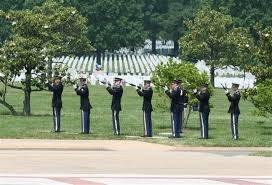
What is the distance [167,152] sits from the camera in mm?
22875

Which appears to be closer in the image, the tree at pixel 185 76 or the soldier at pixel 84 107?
the soldier at pixel 84 107

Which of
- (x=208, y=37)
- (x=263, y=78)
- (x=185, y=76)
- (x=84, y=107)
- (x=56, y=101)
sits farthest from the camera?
(x=208, y=37)

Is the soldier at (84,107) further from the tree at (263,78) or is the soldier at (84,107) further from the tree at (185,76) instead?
the tree at (263,78)

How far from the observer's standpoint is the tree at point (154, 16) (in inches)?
5094

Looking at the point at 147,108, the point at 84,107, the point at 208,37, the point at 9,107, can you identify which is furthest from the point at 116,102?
the point at 208,37

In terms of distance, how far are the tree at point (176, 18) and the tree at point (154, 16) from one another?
5.07 ft

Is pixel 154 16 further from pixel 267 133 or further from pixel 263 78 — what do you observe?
pixel 267 133

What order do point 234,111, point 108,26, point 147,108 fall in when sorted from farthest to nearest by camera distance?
point 108,26
point 147,108
point 234,111

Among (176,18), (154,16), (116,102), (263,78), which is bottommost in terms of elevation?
(116,102)

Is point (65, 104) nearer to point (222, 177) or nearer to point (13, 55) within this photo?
point (13, 55)

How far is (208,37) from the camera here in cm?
7056

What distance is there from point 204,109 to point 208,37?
44026 millimetres

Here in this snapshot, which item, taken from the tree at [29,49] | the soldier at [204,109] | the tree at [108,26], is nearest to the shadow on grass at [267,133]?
the soldier at [204,109]

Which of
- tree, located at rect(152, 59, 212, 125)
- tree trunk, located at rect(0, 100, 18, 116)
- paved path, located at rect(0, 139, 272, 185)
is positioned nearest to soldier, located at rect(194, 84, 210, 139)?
tree, located at rect(152, 59, 212, 125)
